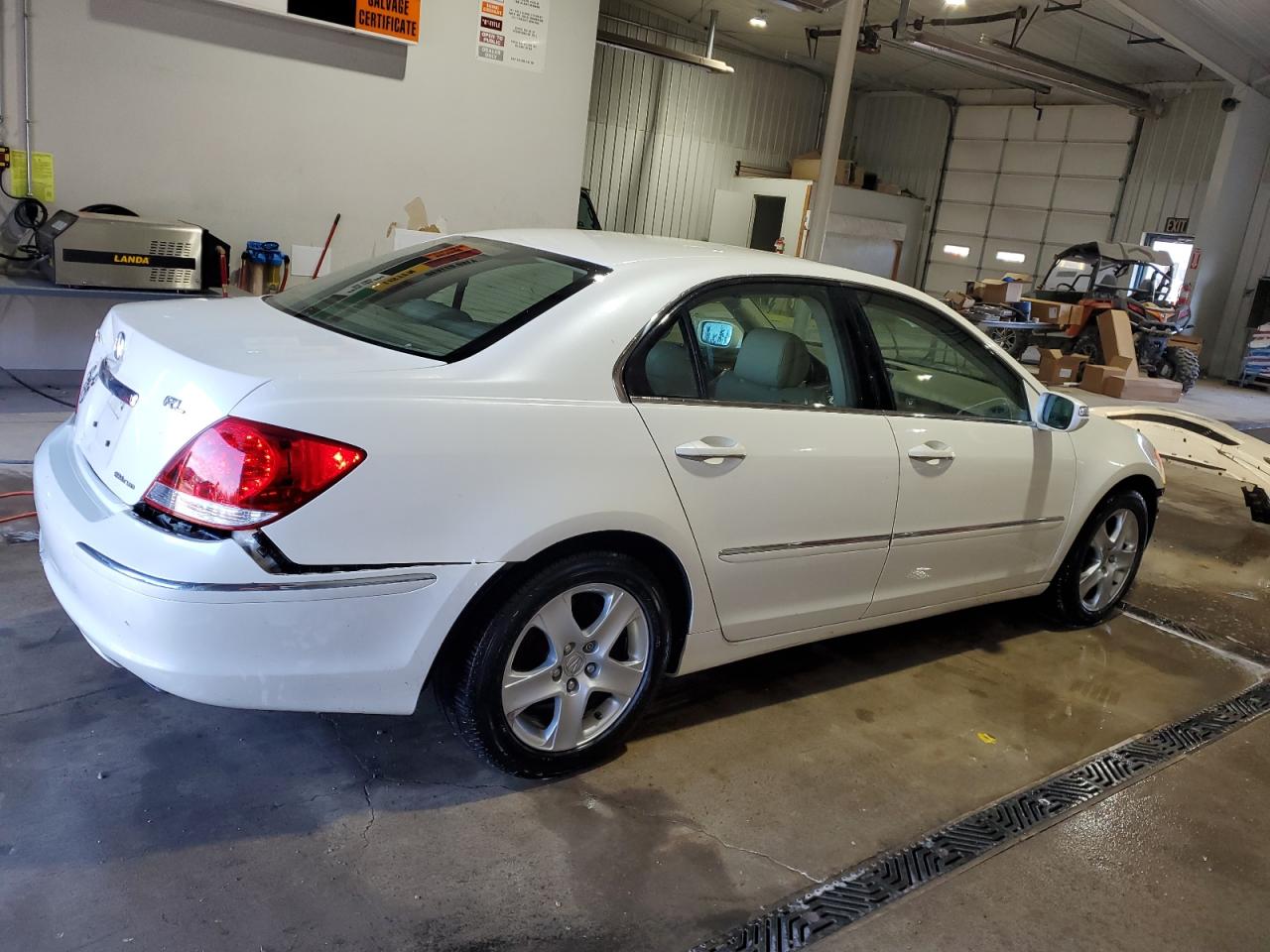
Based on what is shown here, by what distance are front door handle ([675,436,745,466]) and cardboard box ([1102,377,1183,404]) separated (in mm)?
10945

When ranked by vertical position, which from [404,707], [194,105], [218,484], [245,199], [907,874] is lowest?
[907,874]

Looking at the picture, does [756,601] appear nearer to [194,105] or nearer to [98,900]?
[98,900]

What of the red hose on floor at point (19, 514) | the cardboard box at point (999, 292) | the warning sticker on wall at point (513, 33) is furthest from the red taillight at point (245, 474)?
the cardboard box at point (999, 292)

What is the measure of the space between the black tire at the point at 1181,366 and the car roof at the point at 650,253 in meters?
12.8

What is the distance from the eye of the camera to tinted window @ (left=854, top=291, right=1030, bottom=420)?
3180mm

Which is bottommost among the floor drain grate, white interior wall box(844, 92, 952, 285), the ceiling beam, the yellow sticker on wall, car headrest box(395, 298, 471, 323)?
the floor drain grate

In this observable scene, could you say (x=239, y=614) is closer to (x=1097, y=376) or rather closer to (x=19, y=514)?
(x=19, y=514)

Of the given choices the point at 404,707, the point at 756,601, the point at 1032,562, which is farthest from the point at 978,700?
the point at 404,707

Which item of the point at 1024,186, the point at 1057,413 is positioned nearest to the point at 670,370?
the point at 1057,413

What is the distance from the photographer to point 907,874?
94.5 inches

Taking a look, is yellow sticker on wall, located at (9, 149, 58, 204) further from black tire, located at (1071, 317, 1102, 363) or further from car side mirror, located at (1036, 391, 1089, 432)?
black tire, located at (1071, 317, 1102, 363)

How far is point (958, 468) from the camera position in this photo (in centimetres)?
319

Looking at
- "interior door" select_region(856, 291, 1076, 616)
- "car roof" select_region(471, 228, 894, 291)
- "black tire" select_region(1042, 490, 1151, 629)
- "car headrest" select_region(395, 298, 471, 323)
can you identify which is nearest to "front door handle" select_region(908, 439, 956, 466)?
"interior door" select_region(856, 291, 1076, 616)

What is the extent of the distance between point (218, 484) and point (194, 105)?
5.21 m
